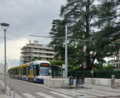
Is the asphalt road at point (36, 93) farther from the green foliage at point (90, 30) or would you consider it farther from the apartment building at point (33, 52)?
the apartment building at point (33, 52)

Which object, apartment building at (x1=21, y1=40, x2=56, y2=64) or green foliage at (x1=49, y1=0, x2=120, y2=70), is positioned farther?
apartment building at (x1=21, y1=40, x2=56, y2=64)

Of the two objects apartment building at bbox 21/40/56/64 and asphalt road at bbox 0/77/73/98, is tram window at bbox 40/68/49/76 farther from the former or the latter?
apartment building at bbox 21/40/56/64

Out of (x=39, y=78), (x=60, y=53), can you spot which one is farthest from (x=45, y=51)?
(x=39, y=78)

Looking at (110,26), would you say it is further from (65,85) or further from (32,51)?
(32,51)

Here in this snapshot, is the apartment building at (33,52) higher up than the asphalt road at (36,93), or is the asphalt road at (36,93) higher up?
the apartment building at (33,52)

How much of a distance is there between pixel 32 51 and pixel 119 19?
3221 inches

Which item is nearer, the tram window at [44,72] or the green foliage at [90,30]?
the green foliage at [90,30]

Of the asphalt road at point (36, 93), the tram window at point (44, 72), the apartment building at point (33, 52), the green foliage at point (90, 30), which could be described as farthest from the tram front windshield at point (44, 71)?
the apartment building at point (33, 52)

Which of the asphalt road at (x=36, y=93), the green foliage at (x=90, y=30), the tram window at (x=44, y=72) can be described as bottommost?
the asphalt road at (x=36, y=93)

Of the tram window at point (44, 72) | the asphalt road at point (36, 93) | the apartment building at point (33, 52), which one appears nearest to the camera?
the asphalt road at point (36, 93)

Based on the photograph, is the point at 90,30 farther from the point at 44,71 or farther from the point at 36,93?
the point at 36,93

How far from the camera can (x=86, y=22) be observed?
3391 cm

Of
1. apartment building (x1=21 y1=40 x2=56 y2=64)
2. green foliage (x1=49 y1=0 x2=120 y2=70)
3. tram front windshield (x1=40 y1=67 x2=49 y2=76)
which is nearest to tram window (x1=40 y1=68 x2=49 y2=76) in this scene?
tram front windshield (x1=40 y1=67 x2=49 y2=76)

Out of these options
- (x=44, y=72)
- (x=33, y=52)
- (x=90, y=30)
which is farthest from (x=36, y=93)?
(x=33, y=52)
